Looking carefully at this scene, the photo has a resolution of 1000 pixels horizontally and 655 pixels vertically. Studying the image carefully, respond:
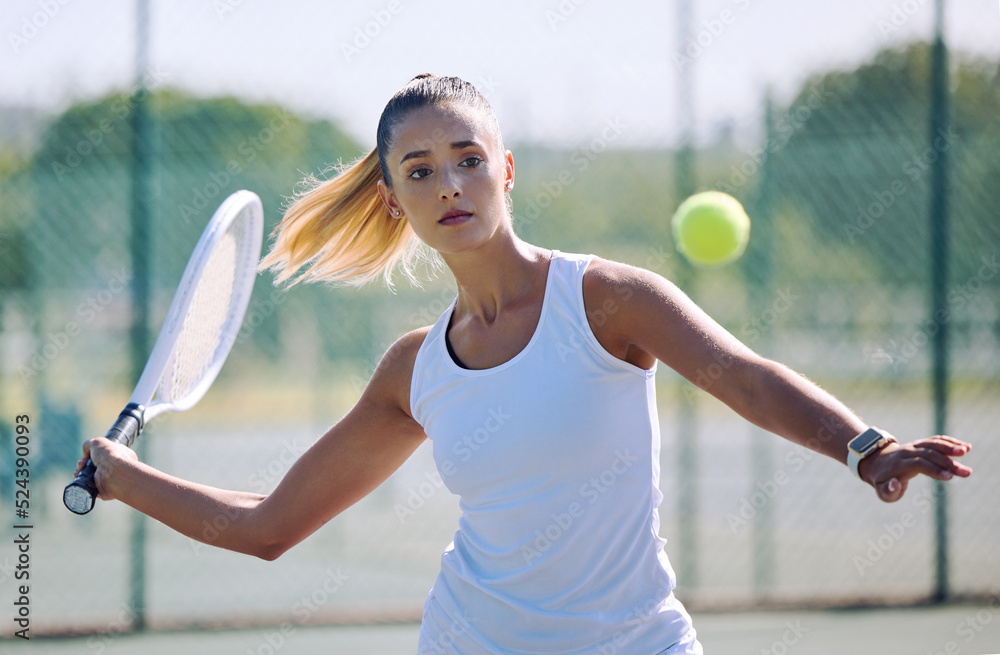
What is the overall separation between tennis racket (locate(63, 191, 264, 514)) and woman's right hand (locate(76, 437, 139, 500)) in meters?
0.02

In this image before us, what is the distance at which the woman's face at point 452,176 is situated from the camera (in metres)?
1.64

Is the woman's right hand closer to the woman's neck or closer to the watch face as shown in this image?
the woman's neck

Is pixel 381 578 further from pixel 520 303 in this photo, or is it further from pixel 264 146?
pixel 520 303

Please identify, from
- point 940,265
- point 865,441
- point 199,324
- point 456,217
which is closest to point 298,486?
point 456,217

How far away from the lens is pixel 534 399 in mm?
1563

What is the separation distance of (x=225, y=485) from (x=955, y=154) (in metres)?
3.56

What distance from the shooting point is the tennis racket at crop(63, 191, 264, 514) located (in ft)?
7.10

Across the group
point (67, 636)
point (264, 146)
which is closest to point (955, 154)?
point (264, 146)

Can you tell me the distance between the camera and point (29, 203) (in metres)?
3.91

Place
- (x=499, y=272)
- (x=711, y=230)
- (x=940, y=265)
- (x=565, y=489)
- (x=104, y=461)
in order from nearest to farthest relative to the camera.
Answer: (x=565, y=489), (x=499, y=272), (x=104, y=461), (x=711, y=230), (x=940, y=265)

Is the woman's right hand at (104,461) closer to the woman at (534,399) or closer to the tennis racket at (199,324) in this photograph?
the tennis racket at (199,324)

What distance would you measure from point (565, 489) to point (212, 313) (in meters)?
1.35

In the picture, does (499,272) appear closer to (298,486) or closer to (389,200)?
(389,200)

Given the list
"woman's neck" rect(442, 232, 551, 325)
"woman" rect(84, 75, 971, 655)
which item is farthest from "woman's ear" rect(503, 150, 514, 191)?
"woman's neck" rect(442, 232, 551, 325)
